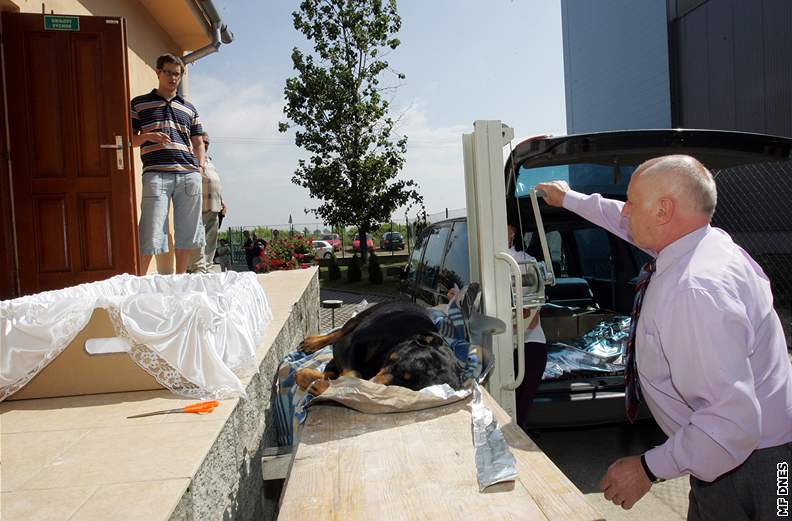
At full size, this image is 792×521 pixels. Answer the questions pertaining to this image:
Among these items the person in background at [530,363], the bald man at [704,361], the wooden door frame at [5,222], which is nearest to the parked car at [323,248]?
the wooden door frame at [5,222]

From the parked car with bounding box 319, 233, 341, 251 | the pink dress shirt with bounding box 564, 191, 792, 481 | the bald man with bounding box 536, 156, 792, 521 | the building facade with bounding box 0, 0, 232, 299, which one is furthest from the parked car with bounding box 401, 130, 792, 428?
the parked car with bounding box 319, 233, 341, 251

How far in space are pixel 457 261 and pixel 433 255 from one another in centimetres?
79

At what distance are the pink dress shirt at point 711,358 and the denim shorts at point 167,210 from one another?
403cm

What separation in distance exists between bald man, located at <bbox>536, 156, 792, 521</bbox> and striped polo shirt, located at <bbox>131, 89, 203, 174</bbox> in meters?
3.91

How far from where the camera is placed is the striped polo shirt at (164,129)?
4688 mm

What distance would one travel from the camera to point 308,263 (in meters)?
10.4

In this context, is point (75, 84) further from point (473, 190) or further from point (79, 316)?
point (473, 190)

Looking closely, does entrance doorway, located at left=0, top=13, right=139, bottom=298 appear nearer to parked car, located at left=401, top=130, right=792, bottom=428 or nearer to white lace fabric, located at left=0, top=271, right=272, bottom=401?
white lace fabric, located at left=0, top=271, right=272, bottom=401

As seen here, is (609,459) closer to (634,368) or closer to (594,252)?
(594,252)

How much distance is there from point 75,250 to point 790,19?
15737 millimetres

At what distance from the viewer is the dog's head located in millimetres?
2771

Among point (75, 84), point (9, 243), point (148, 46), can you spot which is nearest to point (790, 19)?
point (148, 46)

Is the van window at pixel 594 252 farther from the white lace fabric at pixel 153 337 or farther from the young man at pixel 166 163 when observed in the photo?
the white lace fabric at pixel 153 337

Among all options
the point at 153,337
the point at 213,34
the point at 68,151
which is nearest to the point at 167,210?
the point at 68,151
